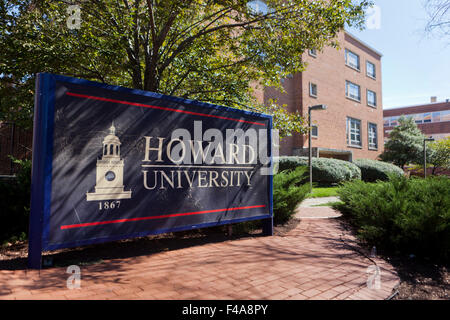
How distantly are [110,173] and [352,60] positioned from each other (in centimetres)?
3155

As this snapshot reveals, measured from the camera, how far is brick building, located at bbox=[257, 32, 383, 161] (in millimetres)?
24062

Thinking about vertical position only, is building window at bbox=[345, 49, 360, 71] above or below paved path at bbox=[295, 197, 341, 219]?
above

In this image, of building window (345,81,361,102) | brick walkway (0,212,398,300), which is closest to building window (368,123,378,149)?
building window (345,81,361,102)

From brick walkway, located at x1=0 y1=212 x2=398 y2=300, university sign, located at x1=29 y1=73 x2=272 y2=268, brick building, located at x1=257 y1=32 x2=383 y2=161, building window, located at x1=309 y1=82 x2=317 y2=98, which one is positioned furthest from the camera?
building window, located at x1=309 y1=82 x2=317 y2=98

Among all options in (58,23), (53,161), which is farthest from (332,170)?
(53,161)

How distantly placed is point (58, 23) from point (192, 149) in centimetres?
501

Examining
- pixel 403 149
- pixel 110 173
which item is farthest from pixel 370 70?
pixel 110 173

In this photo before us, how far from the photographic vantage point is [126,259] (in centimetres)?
469

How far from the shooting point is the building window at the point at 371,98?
33062mm

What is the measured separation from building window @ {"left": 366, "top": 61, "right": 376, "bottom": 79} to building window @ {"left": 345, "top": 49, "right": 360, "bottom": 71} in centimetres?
221

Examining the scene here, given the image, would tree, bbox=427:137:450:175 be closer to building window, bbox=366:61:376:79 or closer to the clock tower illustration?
building window, bbox=366:61:376:79

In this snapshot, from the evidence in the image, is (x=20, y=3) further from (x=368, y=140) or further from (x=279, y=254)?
(x=368, y=140)

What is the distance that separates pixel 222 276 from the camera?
12.9ft

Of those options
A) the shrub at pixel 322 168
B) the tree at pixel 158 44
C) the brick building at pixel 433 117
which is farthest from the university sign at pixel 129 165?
the brick building at pixel 433 117
